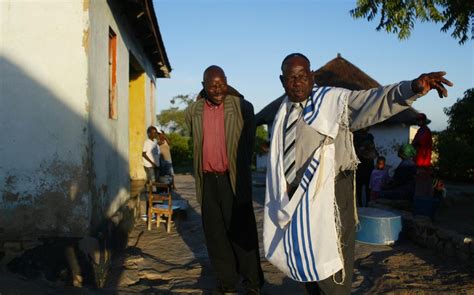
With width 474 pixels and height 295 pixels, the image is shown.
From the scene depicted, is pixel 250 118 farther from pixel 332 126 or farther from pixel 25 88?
pixel 25 88

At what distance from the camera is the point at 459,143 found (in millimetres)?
14156

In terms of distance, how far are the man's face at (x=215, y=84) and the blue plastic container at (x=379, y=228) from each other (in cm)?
311

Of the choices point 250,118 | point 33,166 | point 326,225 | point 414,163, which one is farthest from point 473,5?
point 33,166

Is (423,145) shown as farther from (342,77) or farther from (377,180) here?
(342,77)

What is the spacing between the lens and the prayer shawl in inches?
95.8

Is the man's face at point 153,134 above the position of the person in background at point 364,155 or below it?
above

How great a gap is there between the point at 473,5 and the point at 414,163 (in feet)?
9.70

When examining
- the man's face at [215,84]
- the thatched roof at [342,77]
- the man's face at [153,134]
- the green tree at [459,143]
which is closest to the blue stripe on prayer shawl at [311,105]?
the man's face at [215,84]

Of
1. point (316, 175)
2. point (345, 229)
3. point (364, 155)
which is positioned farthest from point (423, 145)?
point (316, 175)

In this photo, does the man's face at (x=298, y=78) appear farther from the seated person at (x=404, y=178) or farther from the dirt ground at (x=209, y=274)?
the seated person at (x=404, y=178)

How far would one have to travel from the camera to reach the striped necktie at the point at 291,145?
2.66 metres

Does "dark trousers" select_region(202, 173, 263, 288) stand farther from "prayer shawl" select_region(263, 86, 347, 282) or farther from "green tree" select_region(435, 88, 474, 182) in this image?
"green tree" select_region(435, 88, 474, 182)

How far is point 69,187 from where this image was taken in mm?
4746

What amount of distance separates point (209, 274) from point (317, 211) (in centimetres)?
267
